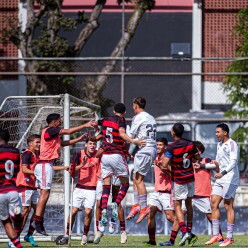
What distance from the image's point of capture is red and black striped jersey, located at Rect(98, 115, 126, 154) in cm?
1736

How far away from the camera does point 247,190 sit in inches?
995

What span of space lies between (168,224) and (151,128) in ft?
23.0

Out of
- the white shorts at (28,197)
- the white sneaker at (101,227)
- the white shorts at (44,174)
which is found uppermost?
the white shorts at (44,174)

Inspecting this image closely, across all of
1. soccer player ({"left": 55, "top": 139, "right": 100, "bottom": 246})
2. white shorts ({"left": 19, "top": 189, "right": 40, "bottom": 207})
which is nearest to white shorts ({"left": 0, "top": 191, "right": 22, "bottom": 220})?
soccer player ({"left": 55, "top": 139, "right": 100, "bottom": 246})

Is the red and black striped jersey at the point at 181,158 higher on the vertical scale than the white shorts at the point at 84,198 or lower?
higher

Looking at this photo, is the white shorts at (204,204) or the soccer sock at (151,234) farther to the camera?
the white shorts at (204,204)

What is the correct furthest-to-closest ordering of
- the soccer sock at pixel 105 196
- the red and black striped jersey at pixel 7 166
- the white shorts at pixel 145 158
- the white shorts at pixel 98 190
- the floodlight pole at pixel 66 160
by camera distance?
the white shorts at pixel 98 190
the floodlight pole at pixel 66 160
the white shorts at pixel 145 158
the soccer sock at pixel 105 196
the red and black striped jersey at pixel 7 166

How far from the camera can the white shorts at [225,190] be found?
1812 cm

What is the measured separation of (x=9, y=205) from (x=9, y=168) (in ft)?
1.81

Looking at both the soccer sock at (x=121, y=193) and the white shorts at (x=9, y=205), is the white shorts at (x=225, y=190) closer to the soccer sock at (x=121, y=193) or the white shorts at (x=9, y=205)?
the soccer sock at (x=121, y=193)

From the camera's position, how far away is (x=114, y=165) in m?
17.7

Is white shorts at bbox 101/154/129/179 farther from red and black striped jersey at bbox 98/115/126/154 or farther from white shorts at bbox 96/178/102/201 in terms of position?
white shorts at bbox 96/178/102/201

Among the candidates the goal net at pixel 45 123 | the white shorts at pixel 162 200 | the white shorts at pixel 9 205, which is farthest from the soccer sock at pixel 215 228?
the white shorts at pixel 9 205

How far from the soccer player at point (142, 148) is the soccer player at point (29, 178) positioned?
77.0 inches
